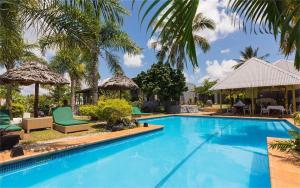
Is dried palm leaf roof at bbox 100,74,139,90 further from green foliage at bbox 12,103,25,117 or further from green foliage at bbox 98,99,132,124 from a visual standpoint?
green foliage at bbox 12,103,25,117

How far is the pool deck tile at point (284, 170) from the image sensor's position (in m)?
3.75

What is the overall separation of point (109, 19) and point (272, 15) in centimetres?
425

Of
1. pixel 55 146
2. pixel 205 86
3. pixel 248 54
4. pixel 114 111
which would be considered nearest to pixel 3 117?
pixel 55 146

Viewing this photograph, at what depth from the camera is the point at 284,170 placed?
172 inches

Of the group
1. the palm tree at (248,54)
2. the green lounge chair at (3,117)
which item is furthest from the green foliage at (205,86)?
the green lounge chair at (3,117)

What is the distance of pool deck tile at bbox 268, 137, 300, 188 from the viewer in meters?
3.75

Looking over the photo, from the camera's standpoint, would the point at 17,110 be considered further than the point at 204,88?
No

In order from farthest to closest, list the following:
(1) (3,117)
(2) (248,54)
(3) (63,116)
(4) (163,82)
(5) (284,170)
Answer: (2) (248,54), (4) (163,82), (3) (63,116), (1) (3,117), (5) (284,170)

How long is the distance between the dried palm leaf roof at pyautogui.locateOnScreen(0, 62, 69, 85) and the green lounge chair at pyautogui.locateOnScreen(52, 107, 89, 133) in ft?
4.90

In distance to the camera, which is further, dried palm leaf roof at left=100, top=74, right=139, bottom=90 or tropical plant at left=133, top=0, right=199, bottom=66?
dried palm leaf roof at left=100, top=74, right=139, bottom=90

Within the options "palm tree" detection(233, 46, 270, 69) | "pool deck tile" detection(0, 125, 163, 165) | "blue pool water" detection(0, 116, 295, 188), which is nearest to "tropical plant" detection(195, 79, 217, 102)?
"palm tree" detection(233, 46, 270, 69)

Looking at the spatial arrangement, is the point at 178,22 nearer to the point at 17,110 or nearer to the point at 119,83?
the point at 119,83

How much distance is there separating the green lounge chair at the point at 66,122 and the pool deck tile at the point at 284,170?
778cm

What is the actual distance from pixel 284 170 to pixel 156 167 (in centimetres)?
336
